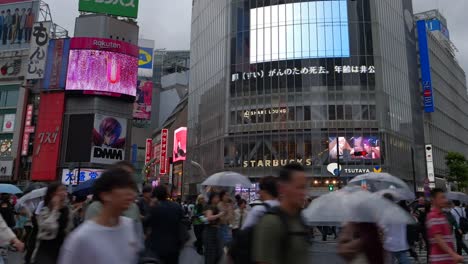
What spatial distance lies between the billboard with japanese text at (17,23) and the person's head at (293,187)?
58336mm

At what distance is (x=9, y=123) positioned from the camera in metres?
51.7

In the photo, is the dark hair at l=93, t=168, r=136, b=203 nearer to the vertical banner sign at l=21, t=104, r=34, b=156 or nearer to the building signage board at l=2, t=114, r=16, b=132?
the vertical banner sign at l=21, t=104, r=34, b=156

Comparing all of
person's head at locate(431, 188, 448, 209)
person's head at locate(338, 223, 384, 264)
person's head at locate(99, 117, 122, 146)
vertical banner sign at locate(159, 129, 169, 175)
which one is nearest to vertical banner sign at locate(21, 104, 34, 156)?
person's head at locate(99, 117, 122, 146)

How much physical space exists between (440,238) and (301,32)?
4274 cm

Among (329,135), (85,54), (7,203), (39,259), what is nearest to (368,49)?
(329,135)

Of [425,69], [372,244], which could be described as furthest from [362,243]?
[425,69]

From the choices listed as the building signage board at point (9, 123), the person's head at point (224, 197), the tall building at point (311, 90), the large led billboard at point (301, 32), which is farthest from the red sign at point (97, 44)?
the person's head at point (224, 197)

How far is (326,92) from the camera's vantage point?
4391 centimetres

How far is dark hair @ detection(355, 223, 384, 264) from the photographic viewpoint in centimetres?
311

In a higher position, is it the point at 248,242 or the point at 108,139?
the point at 108,139

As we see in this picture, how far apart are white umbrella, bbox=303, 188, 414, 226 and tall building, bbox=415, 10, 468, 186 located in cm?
4856

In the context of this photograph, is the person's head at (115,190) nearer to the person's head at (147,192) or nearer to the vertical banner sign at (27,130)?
the person's head at (147,192)

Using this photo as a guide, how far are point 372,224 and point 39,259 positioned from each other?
3.89 metres

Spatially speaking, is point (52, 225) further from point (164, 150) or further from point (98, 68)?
point (164, 150)
